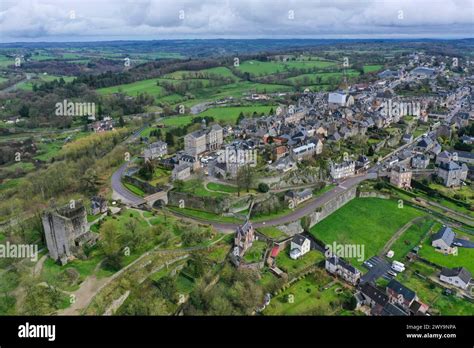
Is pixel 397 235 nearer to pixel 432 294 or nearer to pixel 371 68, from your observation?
pixel 432 294

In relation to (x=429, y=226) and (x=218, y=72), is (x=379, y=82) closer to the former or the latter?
(x=218, y=72)

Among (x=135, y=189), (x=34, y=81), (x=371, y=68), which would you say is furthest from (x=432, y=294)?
(x=34, y=81)

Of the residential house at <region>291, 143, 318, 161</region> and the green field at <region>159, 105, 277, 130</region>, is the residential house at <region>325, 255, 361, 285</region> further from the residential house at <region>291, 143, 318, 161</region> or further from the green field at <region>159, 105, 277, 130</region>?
the green field at <region>159, 105, 277, 130</region>

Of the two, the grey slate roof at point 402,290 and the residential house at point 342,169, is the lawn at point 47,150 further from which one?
the grey slate roof at point 402,290

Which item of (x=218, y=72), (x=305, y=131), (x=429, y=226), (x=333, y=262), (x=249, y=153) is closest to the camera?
(x=333, y=262)

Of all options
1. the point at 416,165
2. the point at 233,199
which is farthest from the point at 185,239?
the point at 416,165
